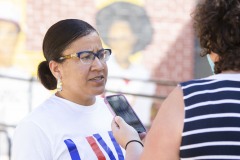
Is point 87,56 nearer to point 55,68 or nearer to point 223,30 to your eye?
point 55,68

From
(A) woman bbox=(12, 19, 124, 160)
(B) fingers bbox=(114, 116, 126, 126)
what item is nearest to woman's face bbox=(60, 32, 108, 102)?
(A) woman bbox=(12, 19, 124, 160)

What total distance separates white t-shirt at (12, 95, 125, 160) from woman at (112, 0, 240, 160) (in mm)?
747

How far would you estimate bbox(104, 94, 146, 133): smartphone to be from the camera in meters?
2.48

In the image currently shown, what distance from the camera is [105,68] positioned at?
9.40 feet

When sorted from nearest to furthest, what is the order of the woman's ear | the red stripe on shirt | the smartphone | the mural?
1. the smartphone
2. the red stripe on shirt
3. the woman's ear
4. the mural

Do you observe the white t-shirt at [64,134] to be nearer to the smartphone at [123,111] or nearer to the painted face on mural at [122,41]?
the smartphone at [123,111]

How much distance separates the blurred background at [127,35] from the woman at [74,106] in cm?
610

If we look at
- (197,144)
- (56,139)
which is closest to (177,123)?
(197,144)

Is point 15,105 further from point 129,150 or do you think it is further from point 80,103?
point 129,150

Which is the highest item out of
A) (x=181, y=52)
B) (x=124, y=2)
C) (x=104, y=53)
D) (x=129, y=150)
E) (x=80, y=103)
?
(x=124, y=2)

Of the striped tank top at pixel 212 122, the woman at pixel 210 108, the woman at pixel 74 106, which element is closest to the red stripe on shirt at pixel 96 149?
the woman at pixel 74 106

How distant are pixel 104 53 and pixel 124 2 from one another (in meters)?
6.34

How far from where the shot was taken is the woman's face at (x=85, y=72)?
283 centimetres

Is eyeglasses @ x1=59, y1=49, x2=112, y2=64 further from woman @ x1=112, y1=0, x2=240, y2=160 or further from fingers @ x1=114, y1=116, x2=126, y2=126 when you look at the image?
woman @ x1=112, y1=0, x2=240, y2=160
